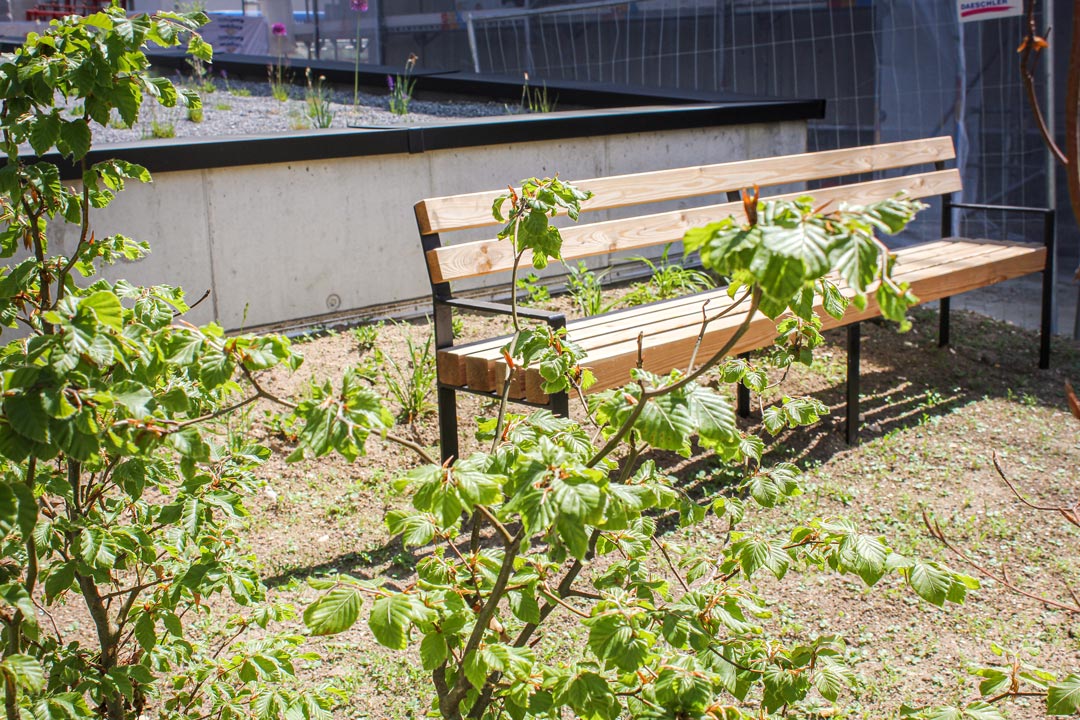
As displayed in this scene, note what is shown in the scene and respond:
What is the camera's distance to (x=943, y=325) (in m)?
5.91

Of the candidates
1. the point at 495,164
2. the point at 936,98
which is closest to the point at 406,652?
the point at 495,164

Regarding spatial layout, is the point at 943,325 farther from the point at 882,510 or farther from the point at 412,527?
the point at 412,527

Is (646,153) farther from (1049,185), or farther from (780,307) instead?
(780,307)

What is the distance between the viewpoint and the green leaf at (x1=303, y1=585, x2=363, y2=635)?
153 cm

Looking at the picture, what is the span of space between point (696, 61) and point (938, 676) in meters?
7.23

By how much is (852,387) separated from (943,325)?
5.18ft

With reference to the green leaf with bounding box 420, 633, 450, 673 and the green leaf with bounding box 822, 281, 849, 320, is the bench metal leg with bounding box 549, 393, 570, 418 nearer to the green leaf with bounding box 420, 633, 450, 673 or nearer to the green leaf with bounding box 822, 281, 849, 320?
the green leaf with bounding box 822, 281, 849, 320

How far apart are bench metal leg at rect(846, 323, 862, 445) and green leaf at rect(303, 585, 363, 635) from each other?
3.42m

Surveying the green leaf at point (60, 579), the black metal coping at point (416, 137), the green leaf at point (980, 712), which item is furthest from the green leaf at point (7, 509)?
the black metal coping at point (416, 137)

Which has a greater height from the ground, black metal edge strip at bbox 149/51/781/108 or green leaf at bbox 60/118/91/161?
black metal edge strip at bbox 149/51/781/108

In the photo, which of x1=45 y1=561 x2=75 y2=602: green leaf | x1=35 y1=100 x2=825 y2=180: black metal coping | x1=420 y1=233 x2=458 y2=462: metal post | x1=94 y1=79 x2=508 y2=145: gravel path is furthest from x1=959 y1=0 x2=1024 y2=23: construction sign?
x1=45 y1=561 x2=75 y2=602: green leaf

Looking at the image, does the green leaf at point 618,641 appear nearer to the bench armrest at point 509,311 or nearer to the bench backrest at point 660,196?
the bench armrest at point 509,311

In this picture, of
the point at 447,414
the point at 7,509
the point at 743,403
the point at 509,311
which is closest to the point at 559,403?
the point at 509,311

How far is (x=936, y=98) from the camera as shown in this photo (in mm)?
7184
